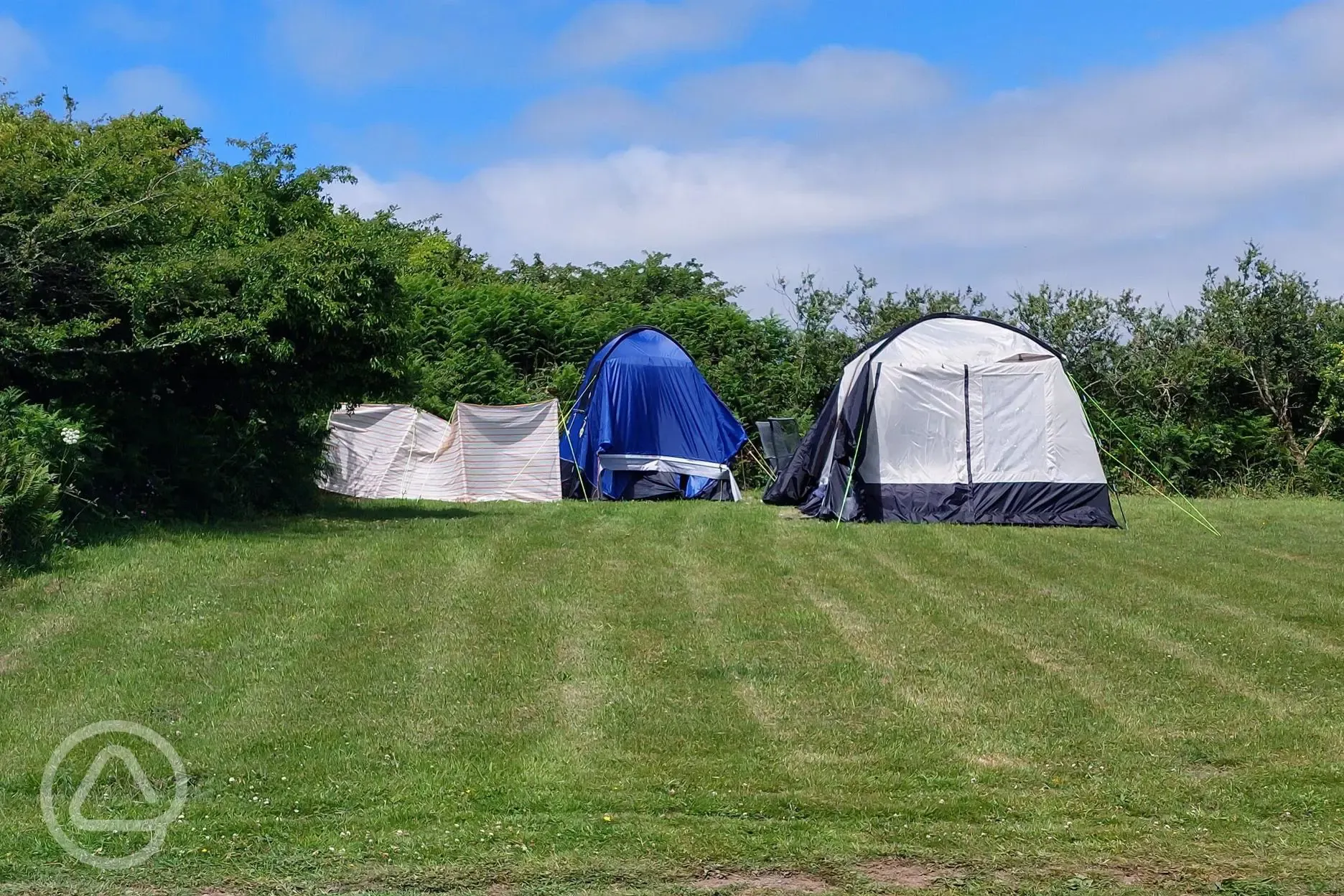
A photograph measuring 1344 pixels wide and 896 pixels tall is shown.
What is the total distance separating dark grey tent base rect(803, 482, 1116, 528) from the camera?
14.4 m

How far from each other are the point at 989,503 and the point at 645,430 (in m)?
5.27

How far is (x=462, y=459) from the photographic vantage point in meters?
16.8

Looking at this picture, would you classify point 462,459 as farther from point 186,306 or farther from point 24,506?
point 24,506

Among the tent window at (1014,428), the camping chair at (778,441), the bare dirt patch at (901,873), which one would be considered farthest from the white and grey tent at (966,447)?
the bare dirt patch at (901,873)

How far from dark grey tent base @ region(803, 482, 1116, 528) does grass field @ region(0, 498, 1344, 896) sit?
3.13 meters

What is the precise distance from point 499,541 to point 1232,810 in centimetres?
761

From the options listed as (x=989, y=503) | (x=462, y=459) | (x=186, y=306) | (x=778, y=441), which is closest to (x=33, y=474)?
(x=186, y=306)

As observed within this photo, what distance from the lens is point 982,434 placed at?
14.6m

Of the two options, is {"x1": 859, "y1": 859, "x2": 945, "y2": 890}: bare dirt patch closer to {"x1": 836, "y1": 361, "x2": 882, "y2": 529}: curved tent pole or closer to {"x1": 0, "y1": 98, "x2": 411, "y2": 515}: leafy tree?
{"x1": 0, "y1": 98, "x2": 411, "y2": 515}: leafy tree

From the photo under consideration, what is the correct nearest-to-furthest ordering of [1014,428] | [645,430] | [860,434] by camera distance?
[860,434]
[1014,428]
[645,430]

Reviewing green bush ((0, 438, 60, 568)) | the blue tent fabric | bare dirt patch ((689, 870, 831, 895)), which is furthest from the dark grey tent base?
bare dirt patch ((689, 870, 831, 895))

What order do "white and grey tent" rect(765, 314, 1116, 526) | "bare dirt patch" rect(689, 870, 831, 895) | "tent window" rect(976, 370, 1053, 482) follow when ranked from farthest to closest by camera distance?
"tent window" rect(976, 370, 1053, 482)
"white and grey tent" rect(765, 314, 1116, 526)
"bare dirt patch" rect(689, 870, 831, 895)

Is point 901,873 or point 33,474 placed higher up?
point 33,474

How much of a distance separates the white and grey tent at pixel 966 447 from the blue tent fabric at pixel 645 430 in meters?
3.47
